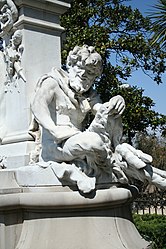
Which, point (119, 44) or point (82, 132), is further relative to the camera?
point (119, 44)

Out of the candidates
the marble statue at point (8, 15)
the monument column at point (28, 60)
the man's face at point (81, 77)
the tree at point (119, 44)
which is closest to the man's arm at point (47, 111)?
the man's face at point (81, 77)

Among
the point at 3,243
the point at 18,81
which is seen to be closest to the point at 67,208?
the point at 3,243

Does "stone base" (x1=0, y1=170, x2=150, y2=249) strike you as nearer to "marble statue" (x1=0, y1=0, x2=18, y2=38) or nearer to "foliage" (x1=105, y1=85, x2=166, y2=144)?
"marble statue" (x1=0, y1=0, x2=18, y2=38)

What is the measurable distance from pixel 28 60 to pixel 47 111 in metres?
1.01

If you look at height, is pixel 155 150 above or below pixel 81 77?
below

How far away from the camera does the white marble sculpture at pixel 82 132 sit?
12.3ft

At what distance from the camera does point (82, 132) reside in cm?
389

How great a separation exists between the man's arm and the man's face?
0.20 meters

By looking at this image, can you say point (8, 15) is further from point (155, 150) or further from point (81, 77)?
point (155, 150)

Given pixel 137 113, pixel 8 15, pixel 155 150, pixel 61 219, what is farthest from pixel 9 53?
pixel 155 150

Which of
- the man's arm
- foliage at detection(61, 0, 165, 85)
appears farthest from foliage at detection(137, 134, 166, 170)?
the man's arm

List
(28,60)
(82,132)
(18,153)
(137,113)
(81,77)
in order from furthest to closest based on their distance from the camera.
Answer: (137,113) < (28,60) < (18,153) < (81,77) < (82,132)

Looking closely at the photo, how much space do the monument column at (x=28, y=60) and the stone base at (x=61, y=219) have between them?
31.7 inches

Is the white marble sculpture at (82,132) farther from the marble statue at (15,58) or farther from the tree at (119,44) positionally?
the tree at (119,44)
